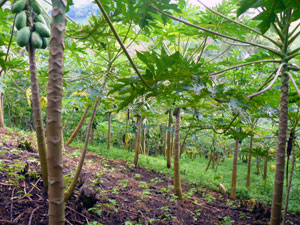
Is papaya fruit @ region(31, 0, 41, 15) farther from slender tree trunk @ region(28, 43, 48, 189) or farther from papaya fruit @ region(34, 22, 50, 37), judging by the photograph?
slender tree trunk @ region(28, 43, 48, 189)

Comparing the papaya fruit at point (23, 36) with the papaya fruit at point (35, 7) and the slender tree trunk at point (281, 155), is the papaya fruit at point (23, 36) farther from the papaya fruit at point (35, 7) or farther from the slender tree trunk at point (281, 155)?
the slender tree trunk at point (281, 155)

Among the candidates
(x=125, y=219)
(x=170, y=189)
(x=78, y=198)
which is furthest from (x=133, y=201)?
(x=170, y=189)

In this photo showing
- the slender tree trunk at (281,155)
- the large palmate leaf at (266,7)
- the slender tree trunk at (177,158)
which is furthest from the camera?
the slender tree trunk at (177,158)

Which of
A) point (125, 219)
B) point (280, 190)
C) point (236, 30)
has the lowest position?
point (125, 219)

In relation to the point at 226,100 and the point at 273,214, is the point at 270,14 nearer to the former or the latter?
the point at 226,100

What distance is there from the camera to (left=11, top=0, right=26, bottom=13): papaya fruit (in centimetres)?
192

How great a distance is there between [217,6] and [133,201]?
381 cm

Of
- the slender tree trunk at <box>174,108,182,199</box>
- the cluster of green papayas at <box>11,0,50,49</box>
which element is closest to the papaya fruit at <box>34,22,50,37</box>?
the cluster of green papayas at <box>11,0,50,49</box>

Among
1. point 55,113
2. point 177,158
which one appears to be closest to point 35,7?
point 55,113

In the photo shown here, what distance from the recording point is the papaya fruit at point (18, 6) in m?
1.92

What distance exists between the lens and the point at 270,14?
1.27 metres

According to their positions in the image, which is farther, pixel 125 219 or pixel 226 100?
pixel 125 219

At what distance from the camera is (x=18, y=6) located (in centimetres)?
193

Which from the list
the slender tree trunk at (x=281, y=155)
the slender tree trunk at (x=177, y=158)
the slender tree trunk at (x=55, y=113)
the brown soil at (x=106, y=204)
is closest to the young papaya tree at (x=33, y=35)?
the brown soil at (x=106, y=204)
